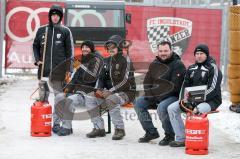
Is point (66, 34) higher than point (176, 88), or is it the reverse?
point (66, 34)

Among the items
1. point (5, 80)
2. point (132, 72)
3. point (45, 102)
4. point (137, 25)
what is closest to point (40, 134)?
A: point (45, 102)

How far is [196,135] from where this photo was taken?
24.3ft

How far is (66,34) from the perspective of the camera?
8.88 metres

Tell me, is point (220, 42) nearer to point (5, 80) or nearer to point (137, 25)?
point (137, 25)

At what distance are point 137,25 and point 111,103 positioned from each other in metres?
8.91

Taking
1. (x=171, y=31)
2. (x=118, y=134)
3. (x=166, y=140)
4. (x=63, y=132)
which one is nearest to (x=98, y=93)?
(x=118, y=134)

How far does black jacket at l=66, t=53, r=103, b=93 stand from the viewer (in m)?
8.95

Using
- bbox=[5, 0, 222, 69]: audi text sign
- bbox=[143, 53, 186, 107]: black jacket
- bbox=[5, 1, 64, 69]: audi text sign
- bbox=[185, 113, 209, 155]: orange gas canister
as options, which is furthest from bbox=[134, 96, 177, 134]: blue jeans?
bbox=[5, 1, 64, 69]: audi text sign

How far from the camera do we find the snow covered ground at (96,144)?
735cm

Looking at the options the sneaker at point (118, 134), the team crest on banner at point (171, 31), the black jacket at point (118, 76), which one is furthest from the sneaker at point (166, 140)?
the team crest on banner at point (171, 31)

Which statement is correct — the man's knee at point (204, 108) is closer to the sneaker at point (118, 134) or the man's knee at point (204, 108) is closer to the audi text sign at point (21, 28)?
the sneaker at point (118, 134)

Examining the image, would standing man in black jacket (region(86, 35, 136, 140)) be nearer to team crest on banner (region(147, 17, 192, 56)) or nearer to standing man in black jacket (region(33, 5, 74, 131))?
standing man in black jacket (region(33, 5, 74, 131))

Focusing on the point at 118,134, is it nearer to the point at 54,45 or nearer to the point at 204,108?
the point at 204,108

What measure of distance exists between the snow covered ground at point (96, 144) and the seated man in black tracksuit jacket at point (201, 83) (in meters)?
0.32
